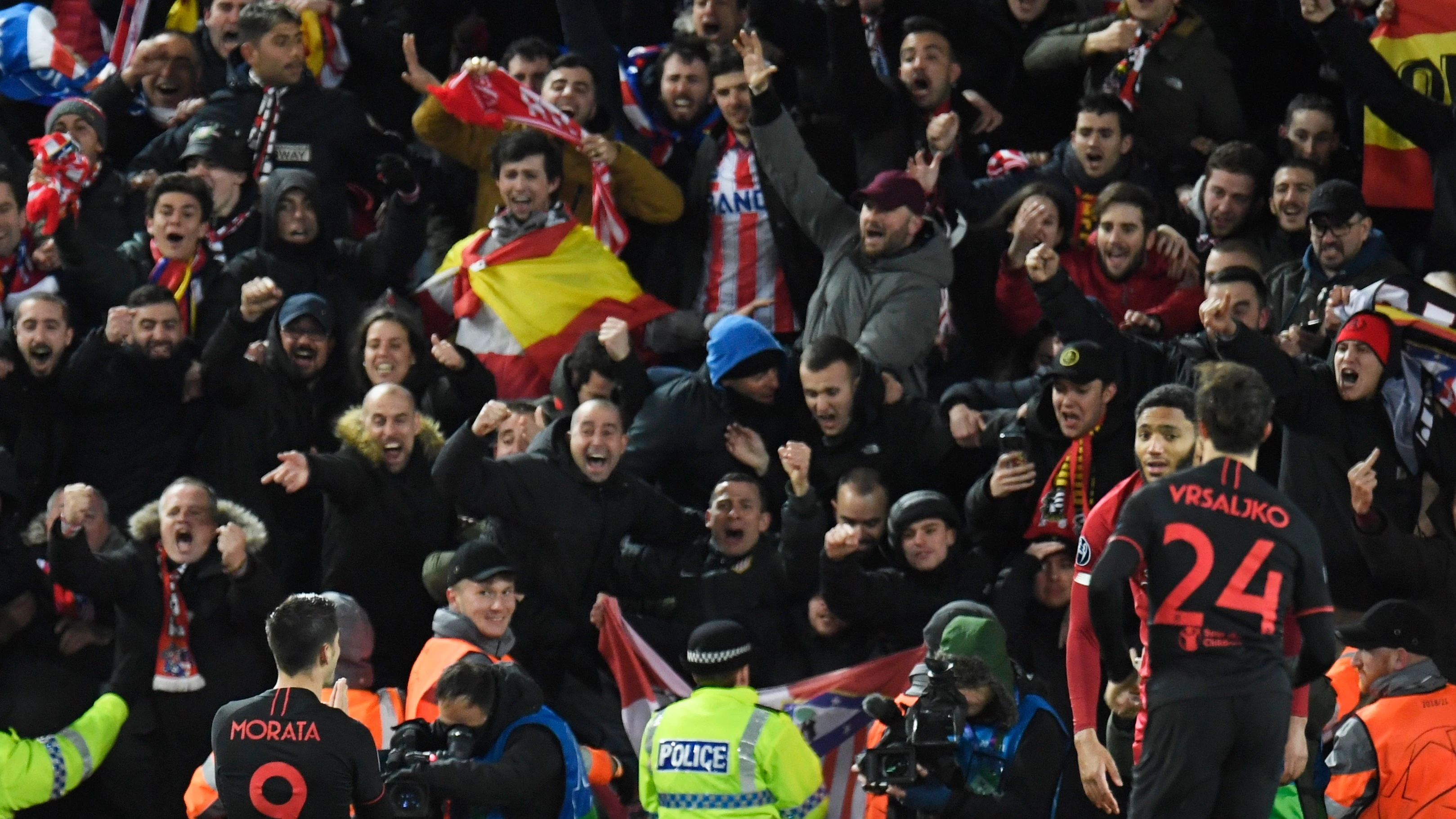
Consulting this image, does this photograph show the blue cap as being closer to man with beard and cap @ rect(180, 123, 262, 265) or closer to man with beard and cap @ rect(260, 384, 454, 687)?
man with beard and cap @ rect(260, 384, 454, 687)

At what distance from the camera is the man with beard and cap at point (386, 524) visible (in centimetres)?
945

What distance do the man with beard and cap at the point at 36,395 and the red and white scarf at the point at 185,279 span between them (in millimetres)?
617

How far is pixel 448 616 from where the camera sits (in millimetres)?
8727

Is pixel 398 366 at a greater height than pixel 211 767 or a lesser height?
greater

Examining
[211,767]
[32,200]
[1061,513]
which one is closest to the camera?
[211,767]

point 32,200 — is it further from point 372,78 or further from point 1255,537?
point 1255,537

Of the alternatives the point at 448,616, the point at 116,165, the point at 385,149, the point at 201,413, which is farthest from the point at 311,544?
the point at 116,165

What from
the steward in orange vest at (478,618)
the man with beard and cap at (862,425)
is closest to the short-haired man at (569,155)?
the man with beard and cap at (862,425)

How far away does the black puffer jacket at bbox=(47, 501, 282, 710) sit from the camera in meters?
9.19

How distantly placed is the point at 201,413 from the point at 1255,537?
523 centimetres

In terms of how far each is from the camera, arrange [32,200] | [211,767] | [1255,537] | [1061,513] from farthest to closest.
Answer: [32,200]
[1061,513]
[211,767]
[1255,537]

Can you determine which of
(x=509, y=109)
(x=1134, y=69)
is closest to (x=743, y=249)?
(x=509, y=109)

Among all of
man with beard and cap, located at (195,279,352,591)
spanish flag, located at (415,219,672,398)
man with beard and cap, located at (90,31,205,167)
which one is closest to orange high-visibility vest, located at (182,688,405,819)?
man with beard and cap, located at (195,279,352,591)

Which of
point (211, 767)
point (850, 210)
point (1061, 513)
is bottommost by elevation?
point (211, 767)
